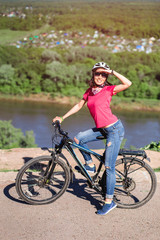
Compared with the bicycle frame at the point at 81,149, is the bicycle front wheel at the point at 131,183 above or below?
below

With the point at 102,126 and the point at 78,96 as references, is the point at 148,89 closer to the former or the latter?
the point at 78,96

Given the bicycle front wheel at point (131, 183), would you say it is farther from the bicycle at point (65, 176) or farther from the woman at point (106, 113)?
the woman at point (106, 113)

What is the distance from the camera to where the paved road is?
2.52 metres

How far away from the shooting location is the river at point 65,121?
43.2 m

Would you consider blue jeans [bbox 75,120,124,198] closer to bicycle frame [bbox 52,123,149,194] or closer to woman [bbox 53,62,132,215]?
woman [bbox 53,62,132,215]

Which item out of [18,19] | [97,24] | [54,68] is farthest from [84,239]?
[97,24]

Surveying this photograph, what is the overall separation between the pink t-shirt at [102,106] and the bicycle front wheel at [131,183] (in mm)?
616

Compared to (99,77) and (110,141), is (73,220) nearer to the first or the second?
(110,141)

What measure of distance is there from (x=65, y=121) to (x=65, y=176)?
44.3 m

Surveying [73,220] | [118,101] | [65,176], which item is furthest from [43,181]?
[118,101]

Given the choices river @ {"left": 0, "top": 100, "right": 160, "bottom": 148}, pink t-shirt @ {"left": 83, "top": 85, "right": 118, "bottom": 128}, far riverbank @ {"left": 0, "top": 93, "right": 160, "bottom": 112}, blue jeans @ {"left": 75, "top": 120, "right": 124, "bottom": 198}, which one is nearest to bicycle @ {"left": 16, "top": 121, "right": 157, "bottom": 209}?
blue jeans @ {"left": 75, "top": 120, "right": 124, "bottom": 198}

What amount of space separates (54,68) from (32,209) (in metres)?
68.4

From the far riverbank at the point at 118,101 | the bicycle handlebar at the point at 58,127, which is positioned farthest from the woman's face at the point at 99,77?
the far riverbank at the point at 118,101

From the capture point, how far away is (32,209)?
289cm
